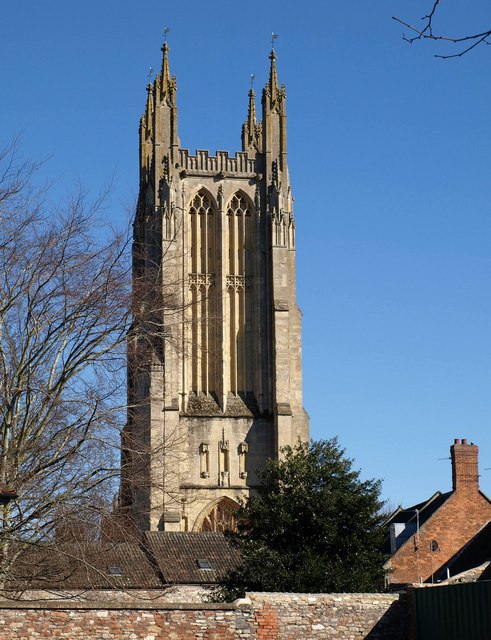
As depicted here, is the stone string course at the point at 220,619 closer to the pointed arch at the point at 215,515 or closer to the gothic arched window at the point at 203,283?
the pointed arch at the point at 215,515

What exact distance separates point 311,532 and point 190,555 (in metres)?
8.80

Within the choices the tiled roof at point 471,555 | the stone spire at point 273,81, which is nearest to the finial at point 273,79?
the stone spire at point 273,81

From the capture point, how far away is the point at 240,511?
34312 mm

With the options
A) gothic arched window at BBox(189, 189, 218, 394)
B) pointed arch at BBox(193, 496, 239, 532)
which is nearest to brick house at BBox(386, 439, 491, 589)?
pointed arch at BBox(193, 496, 239, 532)

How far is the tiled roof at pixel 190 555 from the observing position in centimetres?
3878

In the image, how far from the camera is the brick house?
41625 mm

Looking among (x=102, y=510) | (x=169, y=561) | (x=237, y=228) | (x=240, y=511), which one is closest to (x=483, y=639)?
(x=102, y=510)

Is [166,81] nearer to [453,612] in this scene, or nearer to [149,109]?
[149,109]

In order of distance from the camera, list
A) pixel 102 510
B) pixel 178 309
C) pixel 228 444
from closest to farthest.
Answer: pixel 102 510, pixel 178 309, pixel 228 444

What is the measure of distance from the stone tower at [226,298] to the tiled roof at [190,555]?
7.12 meters

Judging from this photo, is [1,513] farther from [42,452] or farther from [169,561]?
[169,561]

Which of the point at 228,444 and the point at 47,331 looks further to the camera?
the point at 228,444

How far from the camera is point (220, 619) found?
2191 cm

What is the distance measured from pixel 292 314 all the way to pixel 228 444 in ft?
21.3
